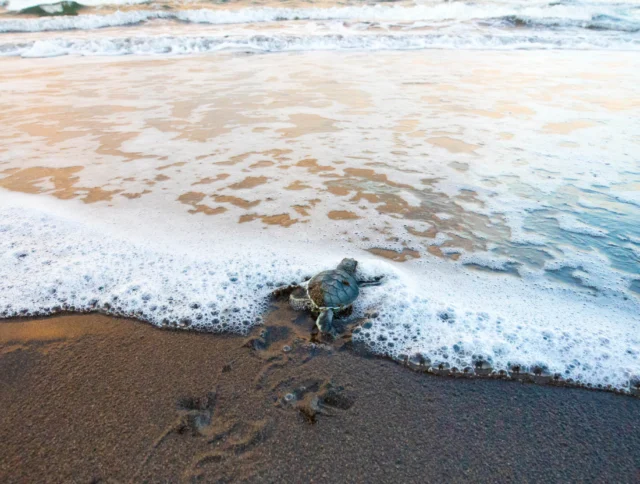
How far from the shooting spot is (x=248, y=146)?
5582 mm

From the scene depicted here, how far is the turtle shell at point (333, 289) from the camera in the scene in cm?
262

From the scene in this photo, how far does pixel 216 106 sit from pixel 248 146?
2.29 m

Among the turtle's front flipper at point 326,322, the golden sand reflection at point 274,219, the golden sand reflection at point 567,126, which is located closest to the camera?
the turtle's front flipper at point 326,322

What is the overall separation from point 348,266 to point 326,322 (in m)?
0.54

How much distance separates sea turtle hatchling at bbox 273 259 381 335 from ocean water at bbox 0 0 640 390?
137 millimetres

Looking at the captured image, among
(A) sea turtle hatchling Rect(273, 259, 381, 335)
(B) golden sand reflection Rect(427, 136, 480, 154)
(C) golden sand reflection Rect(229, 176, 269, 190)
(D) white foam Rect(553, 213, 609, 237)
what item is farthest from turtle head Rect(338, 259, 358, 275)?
(B) golden sand reflection Rect(427, 136, 480, 154)

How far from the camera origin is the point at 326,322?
102 inches

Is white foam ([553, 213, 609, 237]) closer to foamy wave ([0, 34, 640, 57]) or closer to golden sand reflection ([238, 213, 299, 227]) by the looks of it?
golden sand reflection ([238, 213, 299, 227])

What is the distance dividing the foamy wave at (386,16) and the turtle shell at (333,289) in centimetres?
1999

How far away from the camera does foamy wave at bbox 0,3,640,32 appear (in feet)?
61.0

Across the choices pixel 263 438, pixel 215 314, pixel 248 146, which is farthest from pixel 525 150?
pixel 263 438

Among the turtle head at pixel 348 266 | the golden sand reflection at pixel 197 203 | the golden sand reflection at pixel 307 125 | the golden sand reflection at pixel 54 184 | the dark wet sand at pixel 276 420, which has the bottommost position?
the dark wet sand at pixel 276 420

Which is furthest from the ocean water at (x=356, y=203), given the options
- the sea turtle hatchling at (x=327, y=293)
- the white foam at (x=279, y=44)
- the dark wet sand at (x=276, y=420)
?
the white foam at (x=279, y=44)

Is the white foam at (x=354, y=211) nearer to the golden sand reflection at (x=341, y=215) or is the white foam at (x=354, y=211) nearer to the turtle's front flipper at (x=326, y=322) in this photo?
the golden sand reflection at (x=341, y=215)
